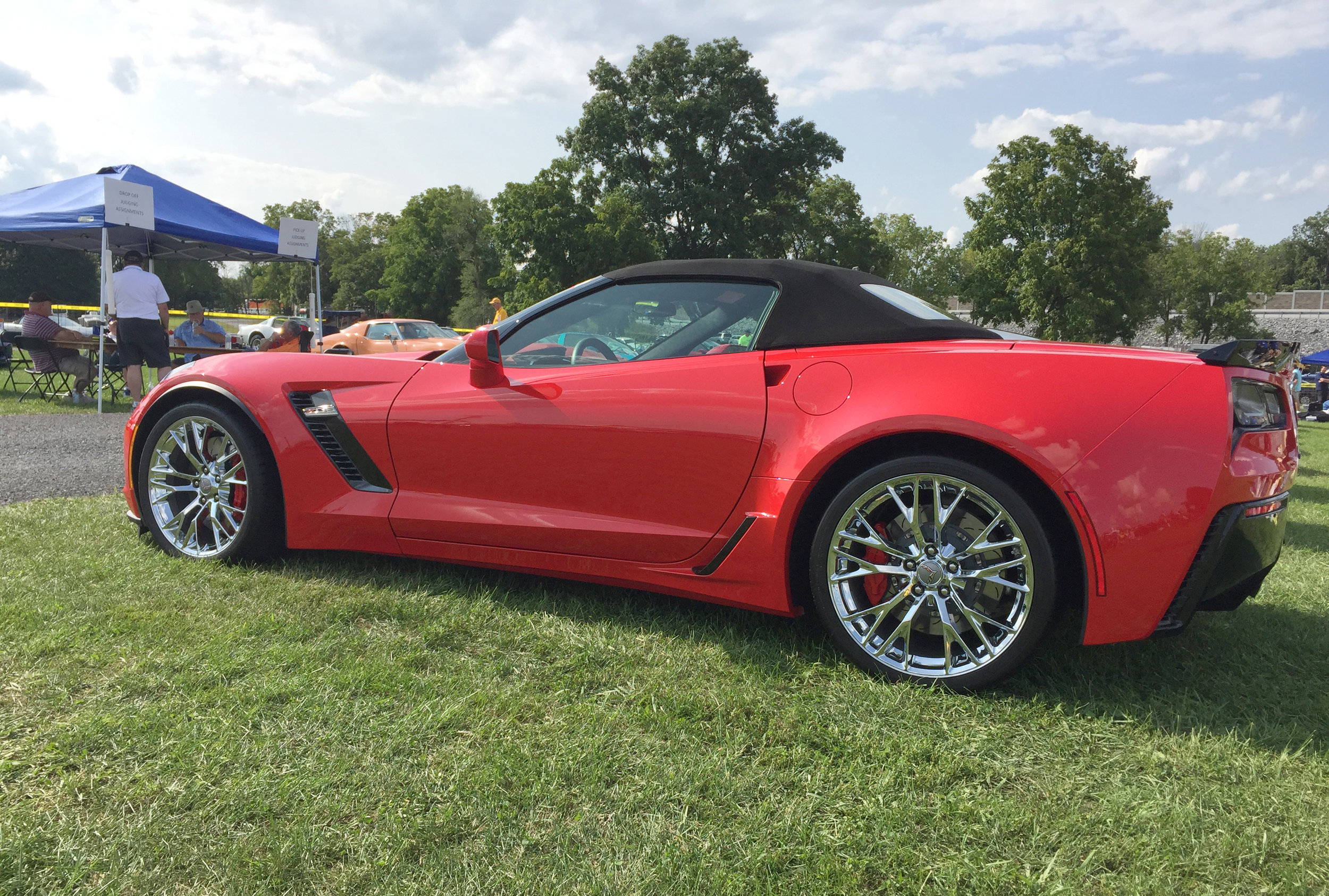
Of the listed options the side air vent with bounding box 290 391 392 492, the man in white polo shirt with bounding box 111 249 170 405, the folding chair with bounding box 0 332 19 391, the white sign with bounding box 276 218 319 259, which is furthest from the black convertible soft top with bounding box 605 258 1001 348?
the folding chair with bounding box 0 332 19 391

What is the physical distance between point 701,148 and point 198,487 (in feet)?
153

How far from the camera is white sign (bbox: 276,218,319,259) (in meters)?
14.1

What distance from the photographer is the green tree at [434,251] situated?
232 ft

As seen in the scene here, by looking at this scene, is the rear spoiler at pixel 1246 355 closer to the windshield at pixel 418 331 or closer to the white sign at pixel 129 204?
the white sign at pixel 129 204

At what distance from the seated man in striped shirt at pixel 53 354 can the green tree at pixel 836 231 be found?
39.6m

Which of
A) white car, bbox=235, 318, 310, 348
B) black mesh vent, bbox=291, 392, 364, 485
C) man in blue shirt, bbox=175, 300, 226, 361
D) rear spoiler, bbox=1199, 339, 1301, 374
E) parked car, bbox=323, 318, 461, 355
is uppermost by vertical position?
white car, bbox=235, 318, 310, 348

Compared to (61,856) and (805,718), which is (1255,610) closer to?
(805,718)

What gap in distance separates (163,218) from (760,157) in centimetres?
3928

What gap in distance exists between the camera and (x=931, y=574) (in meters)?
2.44

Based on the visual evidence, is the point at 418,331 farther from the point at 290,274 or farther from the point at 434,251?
the point at 290,274

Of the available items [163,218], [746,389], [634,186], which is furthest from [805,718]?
[634,186]

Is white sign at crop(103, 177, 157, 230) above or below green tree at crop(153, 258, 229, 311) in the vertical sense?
below

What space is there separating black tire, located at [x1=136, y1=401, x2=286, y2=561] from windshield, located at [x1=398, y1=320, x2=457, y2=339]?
1904 centimetres

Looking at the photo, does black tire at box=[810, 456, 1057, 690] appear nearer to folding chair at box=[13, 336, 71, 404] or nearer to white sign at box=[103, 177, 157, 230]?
white sign at box=[103, 177, 157, 230]
